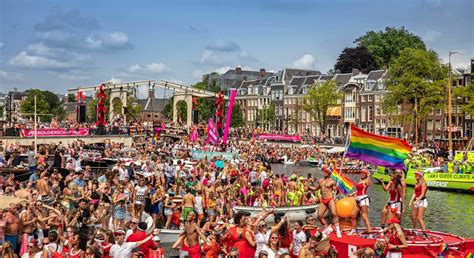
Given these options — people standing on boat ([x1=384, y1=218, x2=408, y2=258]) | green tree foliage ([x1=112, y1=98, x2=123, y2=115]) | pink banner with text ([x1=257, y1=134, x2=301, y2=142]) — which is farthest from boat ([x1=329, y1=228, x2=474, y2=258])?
pink banner with text ([x1=257, y1=134, x2=301, y2=142])

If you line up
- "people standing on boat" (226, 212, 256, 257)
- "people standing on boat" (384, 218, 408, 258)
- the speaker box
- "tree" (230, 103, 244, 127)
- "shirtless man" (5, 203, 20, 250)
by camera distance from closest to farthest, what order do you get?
A: "people standing on boat" (384, 218, 408, 258) < "people standing on boat" (226, 212, 256, 257) < "shirtless man" (5, 203, 20, 250) < the speaker box < "tree" (230, 103, 244, 127)

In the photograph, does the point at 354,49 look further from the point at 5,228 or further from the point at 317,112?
the point at 5,228

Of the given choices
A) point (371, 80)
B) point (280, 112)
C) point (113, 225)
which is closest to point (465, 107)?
point (371, 80)

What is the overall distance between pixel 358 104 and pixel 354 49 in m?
15.2

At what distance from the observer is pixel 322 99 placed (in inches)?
4087

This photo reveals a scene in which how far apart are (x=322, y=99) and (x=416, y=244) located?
89.2 metres

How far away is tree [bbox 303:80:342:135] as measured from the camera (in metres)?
→ 104

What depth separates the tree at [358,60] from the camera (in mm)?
114688

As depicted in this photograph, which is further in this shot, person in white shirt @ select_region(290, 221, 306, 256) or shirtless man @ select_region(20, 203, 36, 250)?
shirtless man @ select_region(20, 203, 36, 250)

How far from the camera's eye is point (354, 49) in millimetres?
116312

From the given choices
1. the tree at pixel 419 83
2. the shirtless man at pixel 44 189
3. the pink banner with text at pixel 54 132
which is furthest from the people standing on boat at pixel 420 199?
the tree at pixel 419 83

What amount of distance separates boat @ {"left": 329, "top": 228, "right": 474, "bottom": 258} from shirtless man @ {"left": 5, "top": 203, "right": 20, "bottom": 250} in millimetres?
7979

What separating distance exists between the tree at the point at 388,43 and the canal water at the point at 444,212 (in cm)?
7278

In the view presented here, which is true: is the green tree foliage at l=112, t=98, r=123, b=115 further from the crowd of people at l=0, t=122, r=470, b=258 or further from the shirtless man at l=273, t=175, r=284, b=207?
the shirtless man at l=273, t=175, r=284, b=207
